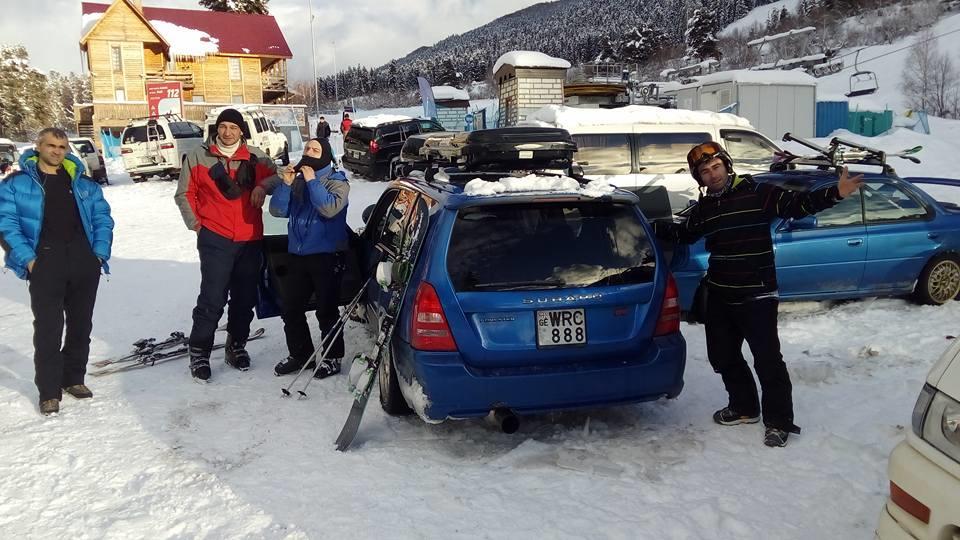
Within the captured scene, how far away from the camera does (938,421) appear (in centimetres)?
222

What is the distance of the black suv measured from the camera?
19797mm

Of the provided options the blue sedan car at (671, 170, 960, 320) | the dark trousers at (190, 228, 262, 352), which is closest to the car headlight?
the blue sedan car at (671, 170, 960, 320)

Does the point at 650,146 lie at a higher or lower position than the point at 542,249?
higher

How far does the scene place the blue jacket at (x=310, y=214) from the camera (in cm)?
523

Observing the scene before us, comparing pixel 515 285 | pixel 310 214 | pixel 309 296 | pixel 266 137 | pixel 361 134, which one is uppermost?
pixel 266 137

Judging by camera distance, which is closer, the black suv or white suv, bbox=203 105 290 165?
the black suv

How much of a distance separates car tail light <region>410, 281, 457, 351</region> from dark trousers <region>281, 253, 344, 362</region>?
5.64ft

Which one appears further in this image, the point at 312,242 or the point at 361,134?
the point at 361,134

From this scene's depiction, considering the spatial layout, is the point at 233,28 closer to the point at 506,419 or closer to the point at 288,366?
the point at 288,366

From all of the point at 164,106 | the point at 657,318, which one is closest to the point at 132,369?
the point at 657,318

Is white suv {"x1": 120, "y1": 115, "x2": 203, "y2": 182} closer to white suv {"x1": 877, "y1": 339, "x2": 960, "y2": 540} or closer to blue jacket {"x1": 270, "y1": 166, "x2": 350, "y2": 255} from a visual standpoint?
blue jacket {"x1": 270, "y1": 166, "x2": 350, "y2": 255}

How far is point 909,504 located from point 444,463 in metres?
2.33

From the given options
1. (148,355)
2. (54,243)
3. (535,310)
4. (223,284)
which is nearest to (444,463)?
(535,310)

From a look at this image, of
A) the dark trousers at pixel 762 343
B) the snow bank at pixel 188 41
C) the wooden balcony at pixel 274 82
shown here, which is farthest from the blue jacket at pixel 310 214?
the wooden balcony at pixel 274 82
